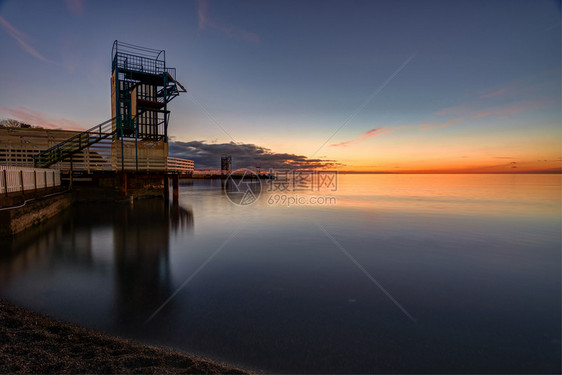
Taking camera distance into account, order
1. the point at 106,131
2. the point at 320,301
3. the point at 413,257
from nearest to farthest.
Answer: the point at 320,301, the point at 413,257, the point at 106,131

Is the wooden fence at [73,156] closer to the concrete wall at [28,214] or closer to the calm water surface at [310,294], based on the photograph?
the concrete wall at [28,214]

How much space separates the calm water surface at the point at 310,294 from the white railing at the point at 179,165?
36.5 ft

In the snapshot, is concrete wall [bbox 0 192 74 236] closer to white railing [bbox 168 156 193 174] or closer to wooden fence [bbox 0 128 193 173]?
wooden fence [bbox 0 128 193 173]

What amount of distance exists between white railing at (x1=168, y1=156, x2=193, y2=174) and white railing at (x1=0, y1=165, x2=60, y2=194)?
8121 millimetres

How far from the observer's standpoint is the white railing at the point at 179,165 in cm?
2397

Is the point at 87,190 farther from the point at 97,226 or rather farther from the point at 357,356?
the point at 357,356

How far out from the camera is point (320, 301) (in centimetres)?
609

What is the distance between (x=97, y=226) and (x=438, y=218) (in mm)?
22067

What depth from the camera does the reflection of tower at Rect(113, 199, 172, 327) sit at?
5.52 metres

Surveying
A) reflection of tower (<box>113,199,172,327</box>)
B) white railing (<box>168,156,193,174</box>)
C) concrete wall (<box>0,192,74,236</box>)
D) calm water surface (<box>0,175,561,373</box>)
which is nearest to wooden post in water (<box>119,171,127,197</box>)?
white railing (<box>168,156,193,174</box>)

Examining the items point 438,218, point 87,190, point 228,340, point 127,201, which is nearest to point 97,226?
point 127,201
